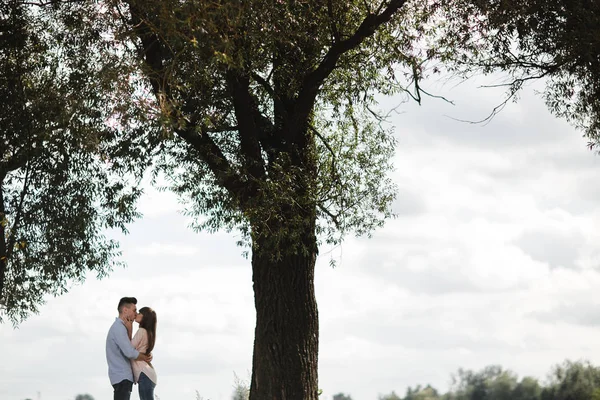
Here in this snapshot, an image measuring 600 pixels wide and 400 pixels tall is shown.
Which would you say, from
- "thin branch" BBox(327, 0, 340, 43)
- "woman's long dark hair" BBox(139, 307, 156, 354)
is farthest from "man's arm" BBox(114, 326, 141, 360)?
"thin branch" BBox(327, 0, 340, 43)

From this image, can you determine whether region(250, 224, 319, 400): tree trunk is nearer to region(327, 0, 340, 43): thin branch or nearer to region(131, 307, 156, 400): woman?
region(131, 307, 156, 400): woman

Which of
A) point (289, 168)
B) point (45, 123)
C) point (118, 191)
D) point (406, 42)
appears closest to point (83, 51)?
point (45, 123)

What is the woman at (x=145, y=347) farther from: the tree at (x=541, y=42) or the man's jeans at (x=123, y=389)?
the tree at (x=541, y=42)

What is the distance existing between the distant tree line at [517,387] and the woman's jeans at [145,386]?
391 centimetres

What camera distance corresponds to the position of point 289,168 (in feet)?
50.2

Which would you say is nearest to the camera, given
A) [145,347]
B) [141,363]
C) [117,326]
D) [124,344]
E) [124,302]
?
[124,344]

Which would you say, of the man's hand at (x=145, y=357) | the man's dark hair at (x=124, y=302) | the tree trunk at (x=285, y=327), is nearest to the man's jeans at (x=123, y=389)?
the man's hand at (x=145, y=357)

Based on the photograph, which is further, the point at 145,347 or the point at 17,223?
the point at 17,223

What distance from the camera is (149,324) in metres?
12.5

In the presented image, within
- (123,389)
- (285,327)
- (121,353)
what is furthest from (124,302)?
(285,327)

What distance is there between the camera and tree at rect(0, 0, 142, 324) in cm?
1772

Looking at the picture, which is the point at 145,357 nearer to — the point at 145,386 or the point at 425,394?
the point at 145,386

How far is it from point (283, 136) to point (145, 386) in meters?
5.74

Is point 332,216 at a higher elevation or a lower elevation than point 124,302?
higher
